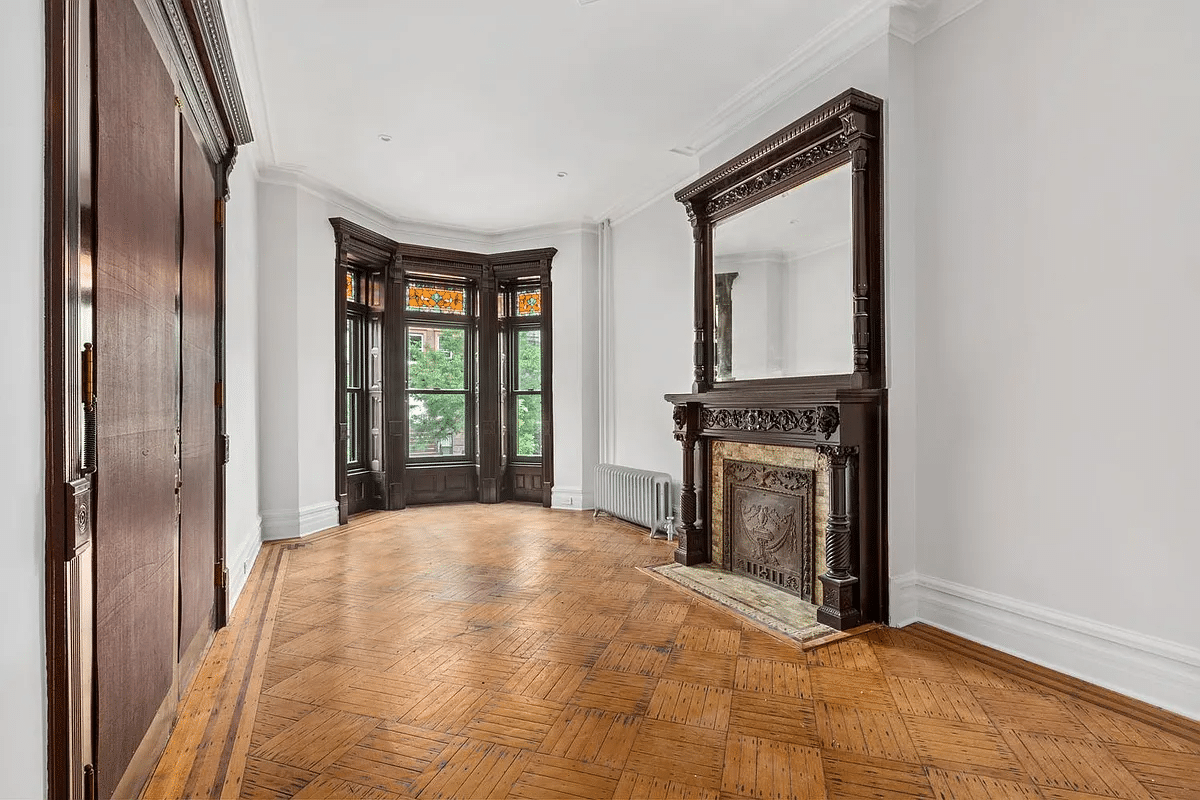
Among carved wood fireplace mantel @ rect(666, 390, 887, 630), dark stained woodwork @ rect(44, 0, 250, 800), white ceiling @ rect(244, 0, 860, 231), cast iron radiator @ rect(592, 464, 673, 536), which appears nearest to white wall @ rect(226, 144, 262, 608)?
white ceiling @ rect(244, 0, 860, 231)

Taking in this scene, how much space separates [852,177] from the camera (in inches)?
133

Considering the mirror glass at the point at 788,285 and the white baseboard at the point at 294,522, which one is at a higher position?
the mirror glass at the point at 788,285

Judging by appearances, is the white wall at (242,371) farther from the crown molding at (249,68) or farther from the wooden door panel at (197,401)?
the wooden door panel at (197,401)

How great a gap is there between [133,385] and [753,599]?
3214 millimetres

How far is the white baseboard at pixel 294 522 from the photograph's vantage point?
211 inches

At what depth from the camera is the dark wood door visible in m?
1.65

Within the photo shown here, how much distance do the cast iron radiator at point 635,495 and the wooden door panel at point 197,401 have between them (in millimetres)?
3437

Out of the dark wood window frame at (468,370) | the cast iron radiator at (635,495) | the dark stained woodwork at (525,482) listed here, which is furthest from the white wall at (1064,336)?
the dark wood window frame at (468,370)

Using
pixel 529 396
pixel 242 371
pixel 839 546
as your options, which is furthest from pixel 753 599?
pixel 529 396

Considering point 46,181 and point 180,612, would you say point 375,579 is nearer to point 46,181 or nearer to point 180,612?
point 180,612

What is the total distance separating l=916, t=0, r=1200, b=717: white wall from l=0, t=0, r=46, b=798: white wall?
351 cm

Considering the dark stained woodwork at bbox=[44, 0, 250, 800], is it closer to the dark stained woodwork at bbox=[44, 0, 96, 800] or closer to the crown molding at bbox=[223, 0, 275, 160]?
the dark stained woodwork at bbox=[44, 0, 96, 800]

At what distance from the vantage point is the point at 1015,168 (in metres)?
2.90

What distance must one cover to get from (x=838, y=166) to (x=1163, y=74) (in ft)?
4.56
